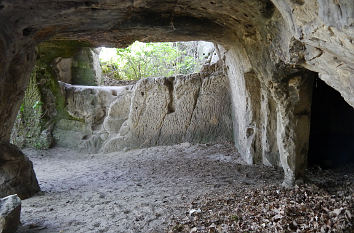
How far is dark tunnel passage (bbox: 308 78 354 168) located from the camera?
5387mm

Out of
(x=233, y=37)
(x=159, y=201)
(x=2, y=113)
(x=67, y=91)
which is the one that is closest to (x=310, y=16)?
(x=233, y=37)

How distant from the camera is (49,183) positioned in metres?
4.88

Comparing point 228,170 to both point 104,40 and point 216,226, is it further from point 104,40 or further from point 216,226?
point 104,40

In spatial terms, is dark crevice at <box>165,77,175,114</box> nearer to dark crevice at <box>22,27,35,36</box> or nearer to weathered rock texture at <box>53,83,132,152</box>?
weathered rock texture at <box>53,83,132,152</box>

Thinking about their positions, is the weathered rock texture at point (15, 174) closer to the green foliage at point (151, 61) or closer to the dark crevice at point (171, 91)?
the dark crevice at point (171, 91)

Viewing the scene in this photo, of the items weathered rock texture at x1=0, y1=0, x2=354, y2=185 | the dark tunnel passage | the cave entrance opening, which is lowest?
the dark tunnel passage

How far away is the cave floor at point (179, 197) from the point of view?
3.00m

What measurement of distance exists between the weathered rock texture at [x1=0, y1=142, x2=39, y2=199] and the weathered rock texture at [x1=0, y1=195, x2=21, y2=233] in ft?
3.25

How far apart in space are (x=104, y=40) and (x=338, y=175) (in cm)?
385

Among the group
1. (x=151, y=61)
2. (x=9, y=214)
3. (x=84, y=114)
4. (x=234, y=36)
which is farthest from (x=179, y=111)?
(x=9, y=214)

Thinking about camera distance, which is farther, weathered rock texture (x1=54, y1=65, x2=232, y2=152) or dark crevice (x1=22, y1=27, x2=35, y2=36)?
weathered rock texture (x1=54, y1=65, x2=232, y2=152)

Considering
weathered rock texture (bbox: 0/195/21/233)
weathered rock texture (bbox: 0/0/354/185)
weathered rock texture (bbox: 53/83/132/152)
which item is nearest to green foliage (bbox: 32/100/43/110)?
weathered rock texture (bbox: 53/83/132/152)

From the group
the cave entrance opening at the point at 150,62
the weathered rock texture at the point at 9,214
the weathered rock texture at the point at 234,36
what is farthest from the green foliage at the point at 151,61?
the weathered rock texture at the point at 9,214

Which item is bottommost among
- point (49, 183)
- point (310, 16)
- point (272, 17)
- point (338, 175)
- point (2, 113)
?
point (49, 183)
